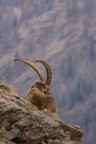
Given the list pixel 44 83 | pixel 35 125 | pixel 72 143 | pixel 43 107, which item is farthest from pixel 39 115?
pixel 44 83

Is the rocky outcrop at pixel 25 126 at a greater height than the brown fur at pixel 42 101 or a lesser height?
lesser

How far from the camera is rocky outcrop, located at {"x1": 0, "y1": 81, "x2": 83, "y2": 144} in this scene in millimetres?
13266

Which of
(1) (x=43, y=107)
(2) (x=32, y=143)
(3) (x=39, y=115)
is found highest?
(1) (x=43, y=107)

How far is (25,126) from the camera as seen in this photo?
13555 millimetres

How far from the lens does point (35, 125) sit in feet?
45.2

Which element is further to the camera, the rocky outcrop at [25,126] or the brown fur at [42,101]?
the brown fur at [42,101]

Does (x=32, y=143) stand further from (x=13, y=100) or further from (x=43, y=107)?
(x=43, y=107)

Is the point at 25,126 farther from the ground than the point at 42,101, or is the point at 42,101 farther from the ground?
the point at 42,101

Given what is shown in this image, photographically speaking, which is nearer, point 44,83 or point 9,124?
point 9,124

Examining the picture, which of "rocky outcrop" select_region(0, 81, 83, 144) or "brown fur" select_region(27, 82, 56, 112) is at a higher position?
"brown fur" select_region(27, 82, 56, 112)

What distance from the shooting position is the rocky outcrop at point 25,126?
13.3 meters

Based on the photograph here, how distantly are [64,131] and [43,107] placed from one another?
2.75 meters

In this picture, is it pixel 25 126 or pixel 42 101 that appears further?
pixel 42 101

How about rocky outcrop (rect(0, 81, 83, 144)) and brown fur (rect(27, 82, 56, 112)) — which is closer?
rocky outcrop (rect(0, 81, 83, 144))
